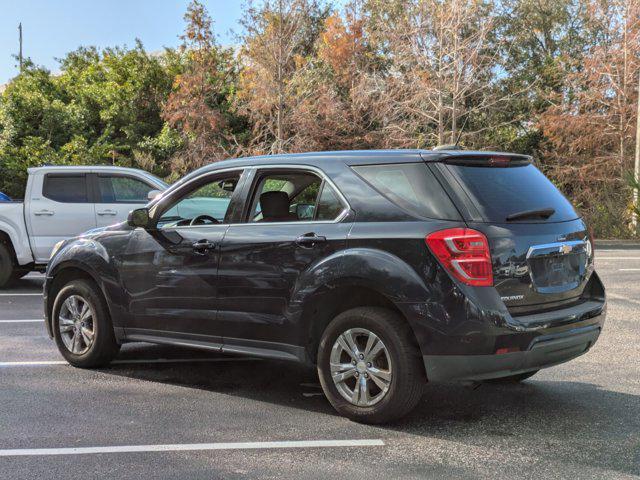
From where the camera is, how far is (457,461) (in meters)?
4.30

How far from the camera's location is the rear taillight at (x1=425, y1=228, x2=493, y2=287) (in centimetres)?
459

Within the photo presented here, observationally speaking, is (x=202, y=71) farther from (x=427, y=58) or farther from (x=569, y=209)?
(x=569, y=209)

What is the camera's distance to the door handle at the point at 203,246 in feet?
18.8

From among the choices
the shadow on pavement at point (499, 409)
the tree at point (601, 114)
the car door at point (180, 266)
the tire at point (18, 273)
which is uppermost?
the tree at point (601, 114)

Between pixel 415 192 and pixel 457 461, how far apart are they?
→ 1688 mm

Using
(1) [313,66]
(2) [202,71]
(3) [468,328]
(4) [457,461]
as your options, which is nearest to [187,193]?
(3) [468,328]

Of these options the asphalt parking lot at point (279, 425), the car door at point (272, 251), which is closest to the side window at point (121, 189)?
the asphalt parking lot at point (279, 425)

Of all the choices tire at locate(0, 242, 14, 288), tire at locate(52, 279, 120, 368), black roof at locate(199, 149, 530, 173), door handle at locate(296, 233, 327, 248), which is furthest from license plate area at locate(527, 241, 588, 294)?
tire at locate(0, 242, 14, 288)

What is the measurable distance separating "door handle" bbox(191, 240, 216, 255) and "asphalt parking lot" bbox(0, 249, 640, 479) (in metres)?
1.10

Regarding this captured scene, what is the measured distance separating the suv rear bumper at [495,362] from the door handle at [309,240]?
107 centimetres

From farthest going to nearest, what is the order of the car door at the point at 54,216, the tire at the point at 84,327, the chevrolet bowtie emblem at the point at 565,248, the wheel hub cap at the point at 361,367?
the car door at the point at 54,216 < the tire at the point at 84,327 < the chevrolet bowtie emblem at the point at 565,248 < the wheel hub cap at the point at 361,367

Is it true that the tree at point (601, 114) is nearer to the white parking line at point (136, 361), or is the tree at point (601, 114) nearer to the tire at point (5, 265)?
the tire at point (5, 265)

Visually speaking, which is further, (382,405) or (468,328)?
(382,405)

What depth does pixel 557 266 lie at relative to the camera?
16.4 feet
